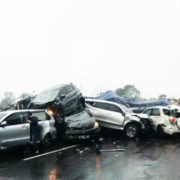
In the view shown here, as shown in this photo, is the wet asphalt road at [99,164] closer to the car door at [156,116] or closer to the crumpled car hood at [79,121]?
the crumpled car hood at [79,121]

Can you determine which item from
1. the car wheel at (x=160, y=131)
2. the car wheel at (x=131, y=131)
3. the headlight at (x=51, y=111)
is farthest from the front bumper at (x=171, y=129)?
the headlight at (x=51, y=111)

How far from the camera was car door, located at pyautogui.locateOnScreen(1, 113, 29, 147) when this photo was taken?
1180 cm

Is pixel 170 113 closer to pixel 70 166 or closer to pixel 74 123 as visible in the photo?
pixel 74 123

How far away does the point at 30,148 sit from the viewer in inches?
510

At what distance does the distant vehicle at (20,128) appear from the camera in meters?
11.8

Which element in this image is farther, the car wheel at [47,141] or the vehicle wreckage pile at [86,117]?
the vehicle wreckage pile at [86,117]

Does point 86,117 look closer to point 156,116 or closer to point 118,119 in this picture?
point 118,119

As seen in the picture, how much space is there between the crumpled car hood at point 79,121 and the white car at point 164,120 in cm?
383

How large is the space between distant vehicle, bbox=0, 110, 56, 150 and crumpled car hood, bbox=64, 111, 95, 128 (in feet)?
2.90

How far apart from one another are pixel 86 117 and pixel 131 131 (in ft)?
9.28

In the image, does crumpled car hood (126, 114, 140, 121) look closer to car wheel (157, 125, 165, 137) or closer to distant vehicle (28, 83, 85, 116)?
car wheel (157, 125, 165, 137)

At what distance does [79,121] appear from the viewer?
14977 millimetres

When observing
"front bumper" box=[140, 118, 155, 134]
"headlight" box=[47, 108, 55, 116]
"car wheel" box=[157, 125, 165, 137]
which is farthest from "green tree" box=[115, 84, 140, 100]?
"headlight" box=[47, 108, 55, 116]

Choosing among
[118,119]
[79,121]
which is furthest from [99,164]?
[118,119]
